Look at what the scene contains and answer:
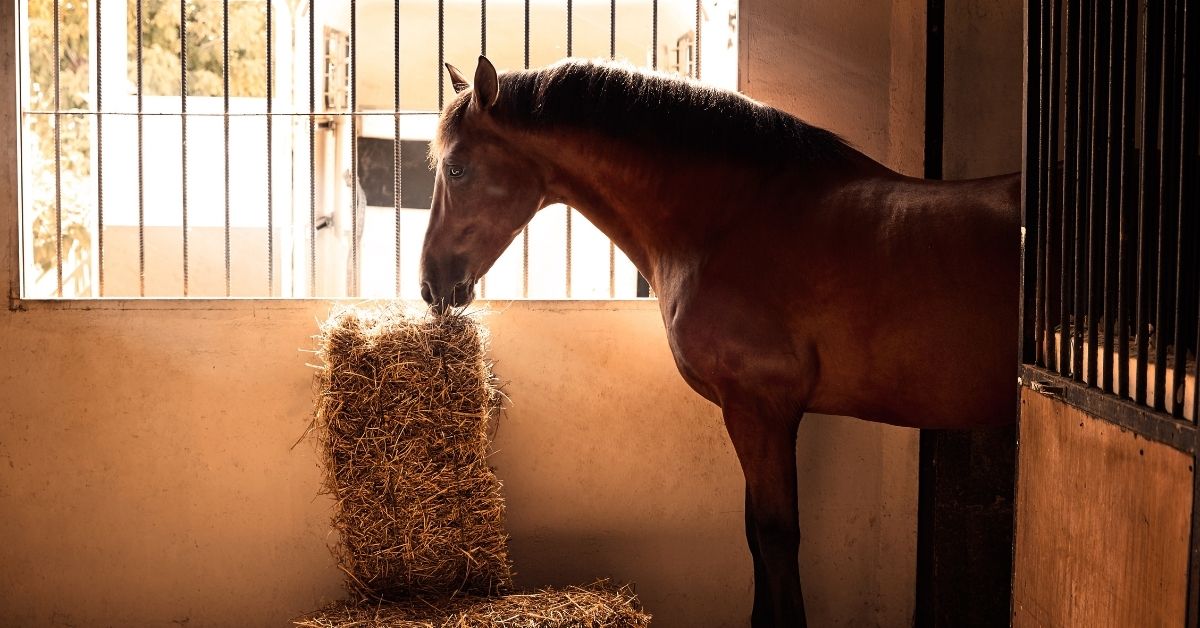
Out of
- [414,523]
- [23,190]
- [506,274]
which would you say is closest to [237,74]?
[506,274]

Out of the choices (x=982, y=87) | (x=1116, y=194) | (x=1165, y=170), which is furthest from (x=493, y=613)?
(x=982, y=87)

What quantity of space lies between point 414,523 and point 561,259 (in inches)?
197

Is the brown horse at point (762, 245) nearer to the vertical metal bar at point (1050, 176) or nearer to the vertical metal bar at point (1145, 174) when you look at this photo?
the vertical metal bar at point (1050, 176)

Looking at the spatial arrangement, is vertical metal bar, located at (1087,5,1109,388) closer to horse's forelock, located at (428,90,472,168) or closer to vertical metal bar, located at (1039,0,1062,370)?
vertical metal bar, located at (1039,0,1062,370)

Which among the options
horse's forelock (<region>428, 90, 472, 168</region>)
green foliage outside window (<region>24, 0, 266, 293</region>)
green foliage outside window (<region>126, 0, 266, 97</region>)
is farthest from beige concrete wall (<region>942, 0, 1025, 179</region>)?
green foliage outside window (<region>126, 0, 266, 97</region>)

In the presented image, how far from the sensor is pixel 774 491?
2.46 metres

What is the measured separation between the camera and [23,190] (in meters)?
3.02

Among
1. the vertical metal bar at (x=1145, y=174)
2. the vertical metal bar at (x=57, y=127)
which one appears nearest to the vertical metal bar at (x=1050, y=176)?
the vertical metal bar at (x=1145, y=174)

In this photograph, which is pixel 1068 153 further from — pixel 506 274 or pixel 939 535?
pixel 506 274

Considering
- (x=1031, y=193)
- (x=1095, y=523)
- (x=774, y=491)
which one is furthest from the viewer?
(x=774, y=491)

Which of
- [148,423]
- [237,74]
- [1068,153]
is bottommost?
[148,423]

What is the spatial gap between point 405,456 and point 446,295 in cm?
49

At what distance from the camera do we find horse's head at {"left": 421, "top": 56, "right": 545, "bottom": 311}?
8.79ft

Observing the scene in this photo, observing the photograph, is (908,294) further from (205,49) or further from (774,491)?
(205,49)
